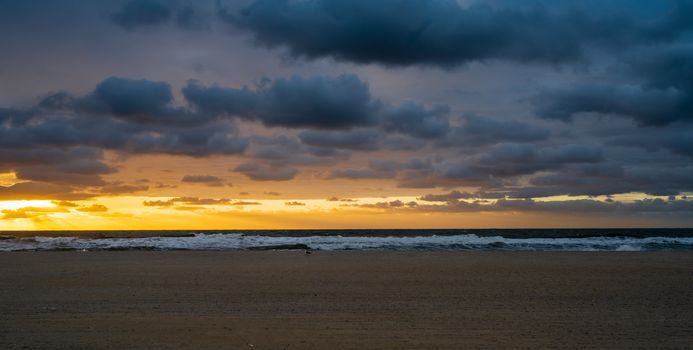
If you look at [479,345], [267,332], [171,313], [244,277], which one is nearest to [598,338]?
[479,345]

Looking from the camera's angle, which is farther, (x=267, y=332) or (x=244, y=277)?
(x=244, y=277)

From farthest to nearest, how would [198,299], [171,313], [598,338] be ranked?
[198,299] → [171,313] → [598,338]

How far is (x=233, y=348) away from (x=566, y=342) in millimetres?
5436

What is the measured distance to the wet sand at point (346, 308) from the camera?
30.0 ft

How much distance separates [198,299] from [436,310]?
5.83m

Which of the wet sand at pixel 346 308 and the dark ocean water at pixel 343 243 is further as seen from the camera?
the dark ocean water at pixel 343 243

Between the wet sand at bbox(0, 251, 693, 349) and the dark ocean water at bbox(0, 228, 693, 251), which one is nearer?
the wet sand at bbox(0, 251, 693, 349)

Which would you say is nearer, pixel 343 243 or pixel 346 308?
pixel 346 308

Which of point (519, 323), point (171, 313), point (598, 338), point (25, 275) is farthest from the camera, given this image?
point (25, 275)

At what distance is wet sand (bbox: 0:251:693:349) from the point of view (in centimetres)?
915

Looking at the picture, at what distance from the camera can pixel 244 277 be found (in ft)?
58.7

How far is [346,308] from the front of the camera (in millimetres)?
12078

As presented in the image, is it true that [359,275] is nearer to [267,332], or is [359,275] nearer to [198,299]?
[198,299]

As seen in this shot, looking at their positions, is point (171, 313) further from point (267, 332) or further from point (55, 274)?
point (55, 274)
